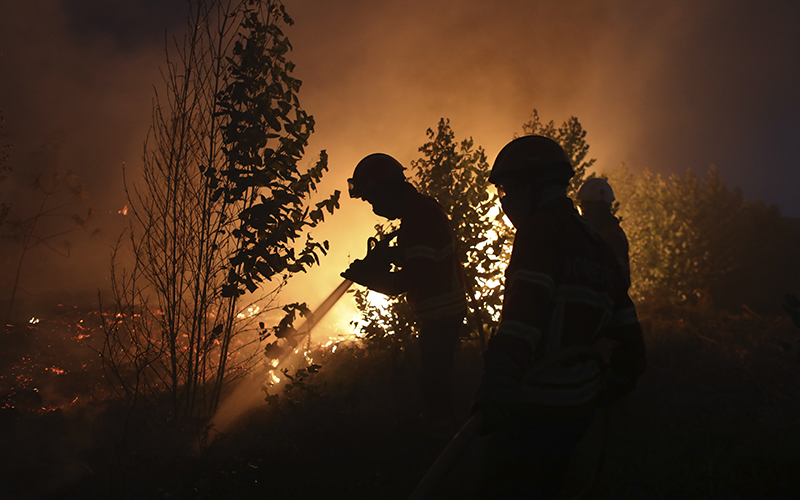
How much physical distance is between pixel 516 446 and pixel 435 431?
7.32ft

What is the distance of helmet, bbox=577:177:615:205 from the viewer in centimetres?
→ 570

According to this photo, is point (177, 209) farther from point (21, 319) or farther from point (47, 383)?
point (21, 319)

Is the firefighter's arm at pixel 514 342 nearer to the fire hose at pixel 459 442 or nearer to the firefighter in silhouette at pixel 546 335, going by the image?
the firefighter in silhouette at pixel 546 335

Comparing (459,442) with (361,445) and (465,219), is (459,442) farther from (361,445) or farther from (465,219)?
(465,219)

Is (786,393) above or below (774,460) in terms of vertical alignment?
above

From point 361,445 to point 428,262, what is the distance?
260 cm

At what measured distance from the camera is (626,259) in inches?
197

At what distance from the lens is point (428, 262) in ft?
10.8

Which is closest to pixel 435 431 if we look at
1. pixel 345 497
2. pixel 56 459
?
pixel 345 497

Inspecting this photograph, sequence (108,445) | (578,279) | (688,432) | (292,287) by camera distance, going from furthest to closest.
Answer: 1. (292,287)
2. (688,432)
3. (108,445)
4. (578,279)

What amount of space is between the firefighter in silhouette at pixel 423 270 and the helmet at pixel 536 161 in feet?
4.06

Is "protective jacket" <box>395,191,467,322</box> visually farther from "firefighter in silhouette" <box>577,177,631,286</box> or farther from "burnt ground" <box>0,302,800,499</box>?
"firefighter in silhouette" <box>577,177,631,286</box>

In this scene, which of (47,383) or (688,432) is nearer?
(688,432)

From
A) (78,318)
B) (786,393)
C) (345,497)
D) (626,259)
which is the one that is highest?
(78,318)
